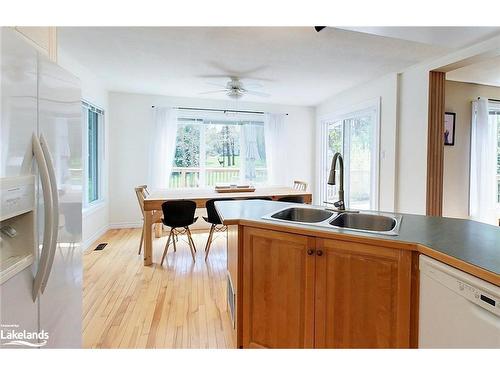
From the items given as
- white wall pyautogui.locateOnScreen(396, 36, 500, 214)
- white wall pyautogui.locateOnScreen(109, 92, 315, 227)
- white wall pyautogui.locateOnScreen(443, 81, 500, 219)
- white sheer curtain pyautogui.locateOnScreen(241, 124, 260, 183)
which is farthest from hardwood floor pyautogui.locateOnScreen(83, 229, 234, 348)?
white wall pyautogui.locateOnScreen(443, 81, 500, 219)

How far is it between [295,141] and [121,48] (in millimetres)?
3818

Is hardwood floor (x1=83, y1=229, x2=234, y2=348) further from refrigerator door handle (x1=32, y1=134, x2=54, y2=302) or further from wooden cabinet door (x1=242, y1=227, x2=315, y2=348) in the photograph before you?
refrigerator door handle (x1=32, y1=134, x2=54, y2=302)

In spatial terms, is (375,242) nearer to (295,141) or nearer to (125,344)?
(125,344)

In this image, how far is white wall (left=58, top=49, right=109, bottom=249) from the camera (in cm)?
339

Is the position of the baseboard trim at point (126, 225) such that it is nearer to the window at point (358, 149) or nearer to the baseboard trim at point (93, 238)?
the baseboard trim at point (93, 238)

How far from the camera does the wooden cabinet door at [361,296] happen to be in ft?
4.05

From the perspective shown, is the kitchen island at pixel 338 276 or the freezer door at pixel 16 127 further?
the kitchen island at pixel 338 276

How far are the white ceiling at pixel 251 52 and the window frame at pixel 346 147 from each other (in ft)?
1.50

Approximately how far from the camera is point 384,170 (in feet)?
12.6

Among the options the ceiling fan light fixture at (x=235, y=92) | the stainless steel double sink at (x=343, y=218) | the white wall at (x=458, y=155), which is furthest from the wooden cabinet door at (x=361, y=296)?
the white wall at (x=458, y=155)

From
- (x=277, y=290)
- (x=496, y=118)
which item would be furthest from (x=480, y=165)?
(x=277, y=290)

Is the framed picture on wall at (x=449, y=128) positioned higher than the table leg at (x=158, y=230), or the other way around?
the framed picture on wall at (x=449, y=128)

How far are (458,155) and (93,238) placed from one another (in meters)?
5.44

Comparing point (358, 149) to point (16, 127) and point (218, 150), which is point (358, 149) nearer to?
point (218, 150)
